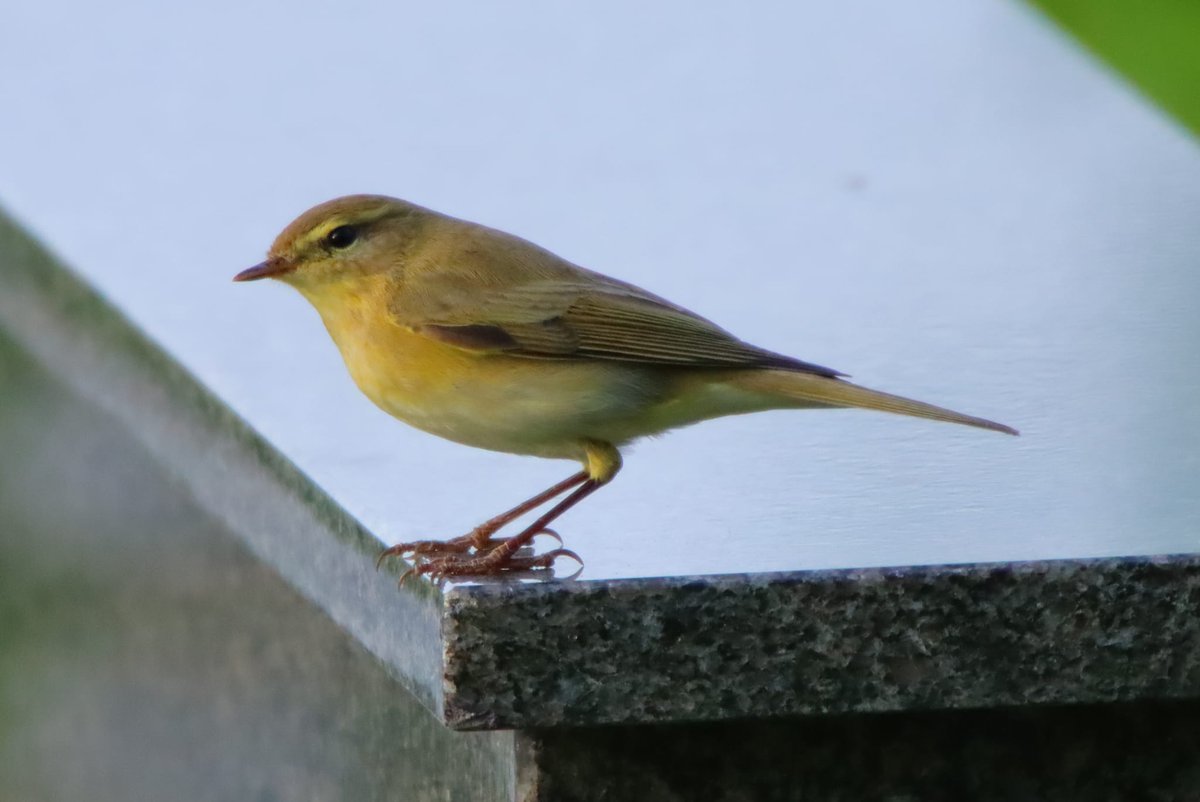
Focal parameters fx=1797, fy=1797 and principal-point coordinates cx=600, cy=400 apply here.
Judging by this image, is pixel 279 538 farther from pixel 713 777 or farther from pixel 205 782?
pixel 713 777

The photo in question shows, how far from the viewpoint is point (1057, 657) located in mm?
2404

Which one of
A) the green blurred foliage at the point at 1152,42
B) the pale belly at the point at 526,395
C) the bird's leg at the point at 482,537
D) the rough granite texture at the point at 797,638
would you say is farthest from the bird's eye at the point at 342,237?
the green blurred foliage at the point at 1152,42

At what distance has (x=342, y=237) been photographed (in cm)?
390

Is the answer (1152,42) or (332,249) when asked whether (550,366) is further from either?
(1152,42)

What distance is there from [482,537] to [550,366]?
0.47 m

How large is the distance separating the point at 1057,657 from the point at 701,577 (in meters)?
0.49

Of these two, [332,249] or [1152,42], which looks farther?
[332,249]

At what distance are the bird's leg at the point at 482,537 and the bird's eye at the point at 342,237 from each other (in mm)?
763

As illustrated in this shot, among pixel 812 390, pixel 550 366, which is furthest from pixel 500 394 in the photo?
pixel 812 390

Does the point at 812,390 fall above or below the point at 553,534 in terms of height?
above

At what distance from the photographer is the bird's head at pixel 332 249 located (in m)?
3.86

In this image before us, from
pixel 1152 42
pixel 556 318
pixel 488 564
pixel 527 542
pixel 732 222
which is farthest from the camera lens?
pixel 732 222

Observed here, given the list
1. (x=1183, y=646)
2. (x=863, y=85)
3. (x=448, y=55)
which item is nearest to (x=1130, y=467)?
(x=1183, y=646)

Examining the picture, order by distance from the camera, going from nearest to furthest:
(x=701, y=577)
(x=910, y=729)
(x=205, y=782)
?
(x=701, y=577) → (x=910, y=729) → (x=205, y=782)
